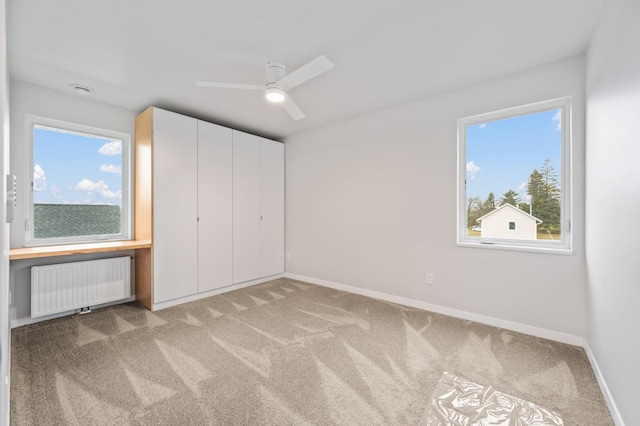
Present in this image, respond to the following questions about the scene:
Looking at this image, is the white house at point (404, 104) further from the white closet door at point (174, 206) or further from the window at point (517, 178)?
the white closet door at point (174, 206)

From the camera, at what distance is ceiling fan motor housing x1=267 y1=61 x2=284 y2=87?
2262 millimetres

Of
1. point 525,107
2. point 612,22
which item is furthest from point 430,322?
point 612,22

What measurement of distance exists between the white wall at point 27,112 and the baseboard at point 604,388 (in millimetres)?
5024

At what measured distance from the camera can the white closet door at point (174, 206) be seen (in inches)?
131

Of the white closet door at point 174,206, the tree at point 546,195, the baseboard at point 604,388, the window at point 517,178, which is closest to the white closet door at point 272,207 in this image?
the white closet door at point 174,206

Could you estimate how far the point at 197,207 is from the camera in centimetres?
371

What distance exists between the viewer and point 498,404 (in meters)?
1.77

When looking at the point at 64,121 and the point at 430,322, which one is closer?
the point at 430,322

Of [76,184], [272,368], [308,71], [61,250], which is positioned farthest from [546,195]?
[76,184]

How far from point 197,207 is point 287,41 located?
2.37 m

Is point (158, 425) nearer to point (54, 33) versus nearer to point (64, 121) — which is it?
point (54, 33)

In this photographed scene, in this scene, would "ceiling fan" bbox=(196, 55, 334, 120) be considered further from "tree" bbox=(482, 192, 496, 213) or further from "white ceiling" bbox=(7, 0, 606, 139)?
"tree" bbox=(482, 192, 496, 213)

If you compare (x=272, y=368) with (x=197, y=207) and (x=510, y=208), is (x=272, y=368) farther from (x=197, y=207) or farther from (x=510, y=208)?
(x=510, y=208)

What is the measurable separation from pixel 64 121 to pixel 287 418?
379cm
